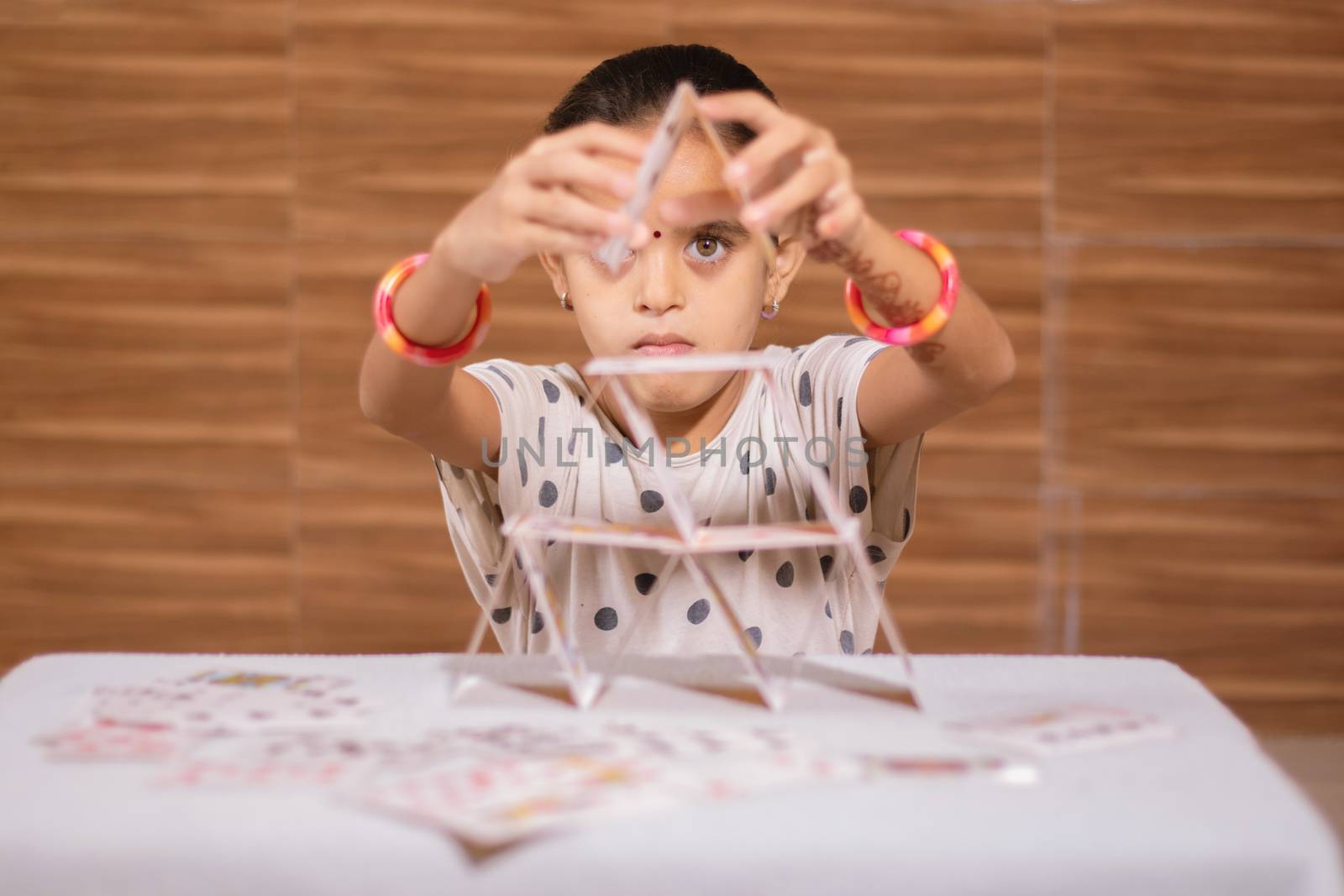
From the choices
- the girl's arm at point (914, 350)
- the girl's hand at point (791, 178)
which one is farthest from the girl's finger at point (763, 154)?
the girl's arm at point (914, 350)

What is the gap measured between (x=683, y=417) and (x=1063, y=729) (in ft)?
2.17

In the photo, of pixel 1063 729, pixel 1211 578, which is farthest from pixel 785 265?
A: pixel 1211 578

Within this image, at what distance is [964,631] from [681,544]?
7.05 ft

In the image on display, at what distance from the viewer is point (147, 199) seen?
9.23ft

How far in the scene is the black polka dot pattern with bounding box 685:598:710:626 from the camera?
51.8 inches

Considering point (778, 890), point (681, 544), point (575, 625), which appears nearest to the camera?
point (778, 890)

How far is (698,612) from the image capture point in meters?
1.32

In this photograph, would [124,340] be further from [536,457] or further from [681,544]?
[681,544]

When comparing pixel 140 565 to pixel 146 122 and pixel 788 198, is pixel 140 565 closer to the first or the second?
pixel 146 122

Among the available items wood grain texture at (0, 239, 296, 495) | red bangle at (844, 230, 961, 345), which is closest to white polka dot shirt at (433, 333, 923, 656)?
red bangle at (844, 230, 961, 345)

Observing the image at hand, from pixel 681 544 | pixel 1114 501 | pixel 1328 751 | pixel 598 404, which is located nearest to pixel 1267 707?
pixel 1328 751

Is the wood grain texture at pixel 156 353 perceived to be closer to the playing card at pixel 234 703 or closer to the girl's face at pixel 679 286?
the girl's face at pixel 679 286

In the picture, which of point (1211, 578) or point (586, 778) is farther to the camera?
point (1211, 578)

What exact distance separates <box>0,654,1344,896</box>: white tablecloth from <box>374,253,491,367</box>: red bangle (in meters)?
0.42
